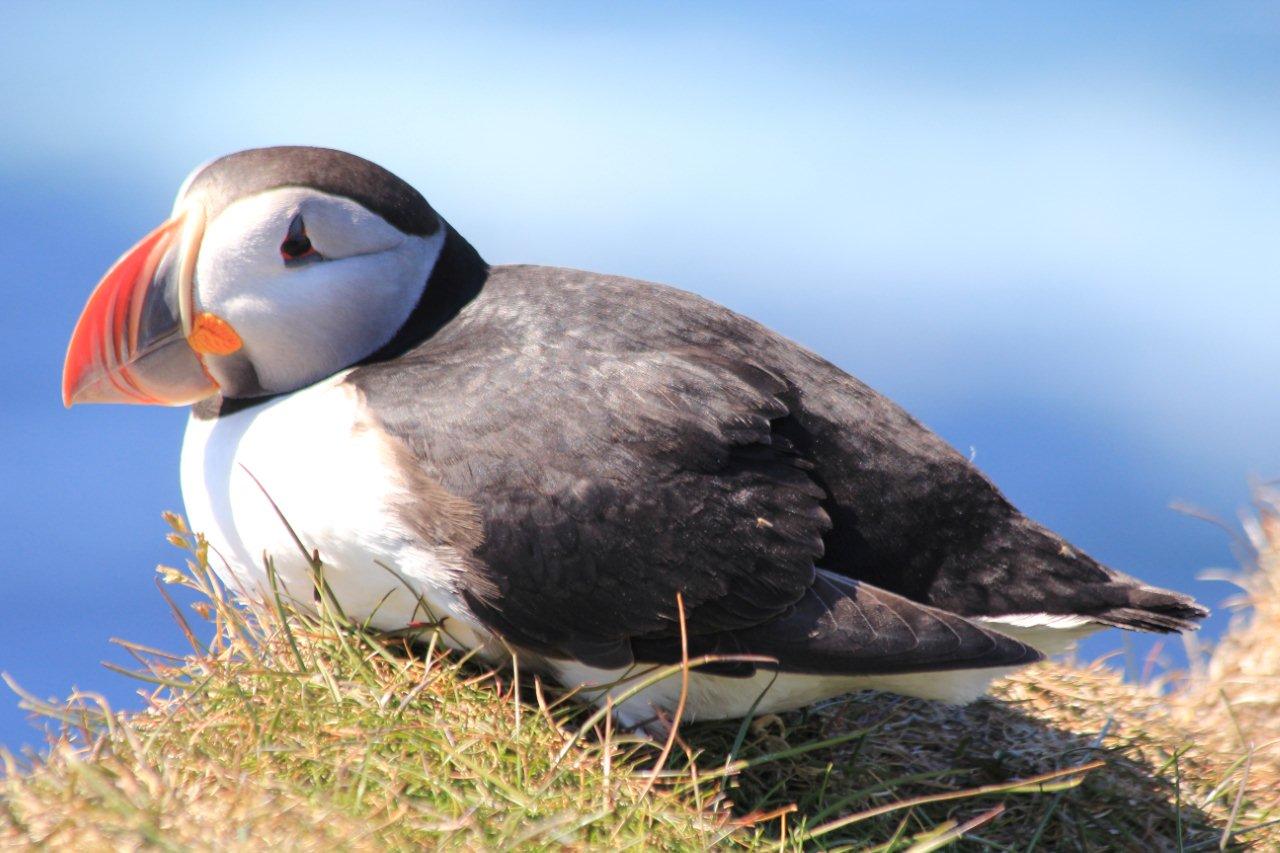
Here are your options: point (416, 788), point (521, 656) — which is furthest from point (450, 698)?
point (416, 788)

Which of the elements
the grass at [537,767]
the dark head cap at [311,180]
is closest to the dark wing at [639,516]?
the grass at [537,767]

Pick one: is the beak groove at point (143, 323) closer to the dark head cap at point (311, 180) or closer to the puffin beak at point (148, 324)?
the puffin beak at point (148, 324)

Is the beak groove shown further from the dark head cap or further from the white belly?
the white belly

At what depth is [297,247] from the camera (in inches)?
148

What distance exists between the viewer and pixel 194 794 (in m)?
2.93

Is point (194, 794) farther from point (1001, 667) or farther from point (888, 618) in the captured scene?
point (1001, 667)

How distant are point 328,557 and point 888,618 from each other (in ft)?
4.58

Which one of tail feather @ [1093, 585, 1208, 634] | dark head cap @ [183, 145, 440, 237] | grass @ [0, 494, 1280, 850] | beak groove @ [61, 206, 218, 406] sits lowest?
grass @ [0, 494, 1280, 850]

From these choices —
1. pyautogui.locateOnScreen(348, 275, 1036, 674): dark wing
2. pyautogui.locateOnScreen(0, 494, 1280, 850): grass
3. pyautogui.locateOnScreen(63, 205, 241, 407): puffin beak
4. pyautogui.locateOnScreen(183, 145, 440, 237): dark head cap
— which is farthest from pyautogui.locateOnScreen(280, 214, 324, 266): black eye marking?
pyautogui.locateOnScreen(0, 494, 1280, 850): grass

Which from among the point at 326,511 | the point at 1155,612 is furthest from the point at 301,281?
the point at 1155,612

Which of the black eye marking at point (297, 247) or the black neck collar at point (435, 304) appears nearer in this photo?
the black eye marking at point (297, 247)

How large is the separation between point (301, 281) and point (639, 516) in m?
1.17

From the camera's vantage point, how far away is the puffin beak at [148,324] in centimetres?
379

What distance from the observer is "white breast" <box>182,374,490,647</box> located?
11.1 feet
